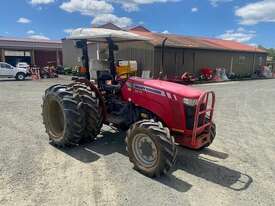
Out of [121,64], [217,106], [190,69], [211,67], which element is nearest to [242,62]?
[211,67]

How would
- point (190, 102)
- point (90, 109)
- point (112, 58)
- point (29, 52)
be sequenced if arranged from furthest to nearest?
1. point (29, 52)
2. point (112, 58)
3. point (90, 109)
4. point (190, 102)

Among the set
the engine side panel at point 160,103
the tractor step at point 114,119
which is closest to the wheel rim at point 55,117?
the tractor step at point 114,119

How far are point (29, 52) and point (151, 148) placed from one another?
36298 millimetres

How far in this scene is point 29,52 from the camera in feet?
119

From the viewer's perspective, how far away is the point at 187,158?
470 cm

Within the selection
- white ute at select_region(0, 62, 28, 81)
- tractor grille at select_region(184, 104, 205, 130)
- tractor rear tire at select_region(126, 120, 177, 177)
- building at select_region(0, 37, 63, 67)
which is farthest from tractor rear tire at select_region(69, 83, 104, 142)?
building at select_region(0, 37, 63, 67)

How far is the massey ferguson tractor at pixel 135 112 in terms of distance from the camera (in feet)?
12.9

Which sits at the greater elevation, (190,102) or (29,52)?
(29,52)

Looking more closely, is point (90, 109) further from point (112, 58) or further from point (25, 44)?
point (25, 44)

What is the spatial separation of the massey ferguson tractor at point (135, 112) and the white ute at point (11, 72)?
18.8 meters

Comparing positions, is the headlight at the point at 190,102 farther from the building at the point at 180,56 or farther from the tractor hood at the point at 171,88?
the building at the point at 180,56

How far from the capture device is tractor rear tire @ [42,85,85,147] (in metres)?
4.73

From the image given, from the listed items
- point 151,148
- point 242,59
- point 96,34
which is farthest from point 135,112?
point 242,59

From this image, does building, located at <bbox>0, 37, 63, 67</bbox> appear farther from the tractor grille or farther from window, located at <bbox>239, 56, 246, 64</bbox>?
the tractor grille
